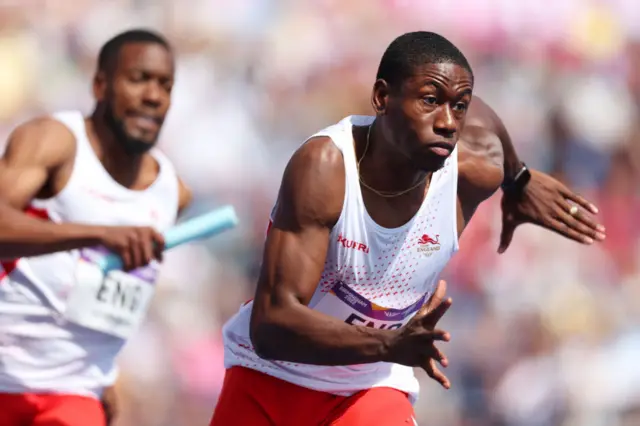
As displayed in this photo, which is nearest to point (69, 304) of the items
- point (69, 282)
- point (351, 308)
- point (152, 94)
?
point (69, 282)

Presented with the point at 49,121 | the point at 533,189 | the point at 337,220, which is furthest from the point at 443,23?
the point at 337,220

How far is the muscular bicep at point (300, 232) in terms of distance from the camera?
115 inches

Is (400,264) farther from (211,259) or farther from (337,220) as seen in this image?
(211,259)

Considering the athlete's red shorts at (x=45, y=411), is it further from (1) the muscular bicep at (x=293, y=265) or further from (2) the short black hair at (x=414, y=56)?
(2) the short black hair at (x=414, y=56)

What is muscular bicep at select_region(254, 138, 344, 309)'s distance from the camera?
2.91 metres

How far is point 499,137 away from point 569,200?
0.43m

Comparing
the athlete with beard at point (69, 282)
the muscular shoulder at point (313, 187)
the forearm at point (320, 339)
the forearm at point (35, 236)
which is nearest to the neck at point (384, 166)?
the muscular shoulder at point (313, 187)

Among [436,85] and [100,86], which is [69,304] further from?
[436,85]

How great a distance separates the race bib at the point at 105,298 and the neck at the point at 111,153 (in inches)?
15.2

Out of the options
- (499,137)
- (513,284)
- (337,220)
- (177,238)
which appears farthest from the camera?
(513,284)

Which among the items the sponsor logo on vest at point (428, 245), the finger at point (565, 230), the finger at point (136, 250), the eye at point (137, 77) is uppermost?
the eye at point (137, 77)

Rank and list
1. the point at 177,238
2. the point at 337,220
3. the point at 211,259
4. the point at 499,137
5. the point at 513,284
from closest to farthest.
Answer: the point at 337,220 < the point at 177,238 < the point at 499,137 < the point at 211,259 < the point at 513,284

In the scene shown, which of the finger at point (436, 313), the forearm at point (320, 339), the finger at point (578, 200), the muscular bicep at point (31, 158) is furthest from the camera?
the finger at point (578, 200)

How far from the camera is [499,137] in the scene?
372 centimetres
